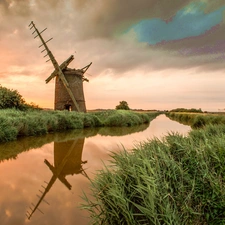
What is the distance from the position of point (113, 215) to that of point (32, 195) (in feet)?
7.83

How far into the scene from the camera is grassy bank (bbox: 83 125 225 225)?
2.07m

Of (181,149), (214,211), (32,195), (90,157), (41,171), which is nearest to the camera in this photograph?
(214,211)

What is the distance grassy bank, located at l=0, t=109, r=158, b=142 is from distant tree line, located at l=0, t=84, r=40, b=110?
169 centimetres

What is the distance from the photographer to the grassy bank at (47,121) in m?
10.5

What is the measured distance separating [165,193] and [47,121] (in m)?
13.3

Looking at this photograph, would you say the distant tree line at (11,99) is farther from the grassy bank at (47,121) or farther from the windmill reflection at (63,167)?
the windmill reflection at (63,167)

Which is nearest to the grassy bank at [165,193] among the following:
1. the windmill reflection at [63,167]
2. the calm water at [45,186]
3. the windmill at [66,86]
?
the calm water at [45,186]

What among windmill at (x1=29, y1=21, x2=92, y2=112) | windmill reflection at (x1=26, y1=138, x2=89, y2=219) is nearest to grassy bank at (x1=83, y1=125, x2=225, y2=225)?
windmill reflection at (x1=26, y1=138, x2=89, y2=219)

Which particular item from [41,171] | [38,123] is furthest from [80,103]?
[41,171]

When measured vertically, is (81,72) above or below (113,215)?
above

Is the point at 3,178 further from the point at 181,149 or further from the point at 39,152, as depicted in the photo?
the point at 181,149

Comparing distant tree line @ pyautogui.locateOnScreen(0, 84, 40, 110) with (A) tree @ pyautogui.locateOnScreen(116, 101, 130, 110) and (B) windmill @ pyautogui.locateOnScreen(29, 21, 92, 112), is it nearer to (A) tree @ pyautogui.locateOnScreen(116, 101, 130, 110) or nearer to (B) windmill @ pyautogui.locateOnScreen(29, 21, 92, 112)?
(B) windmill @ pyautogui.locateOnScreen(29, 21, 92, 112)

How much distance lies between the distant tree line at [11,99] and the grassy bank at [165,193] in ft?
54.4

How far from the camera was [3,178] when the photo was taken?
4.83 metres
